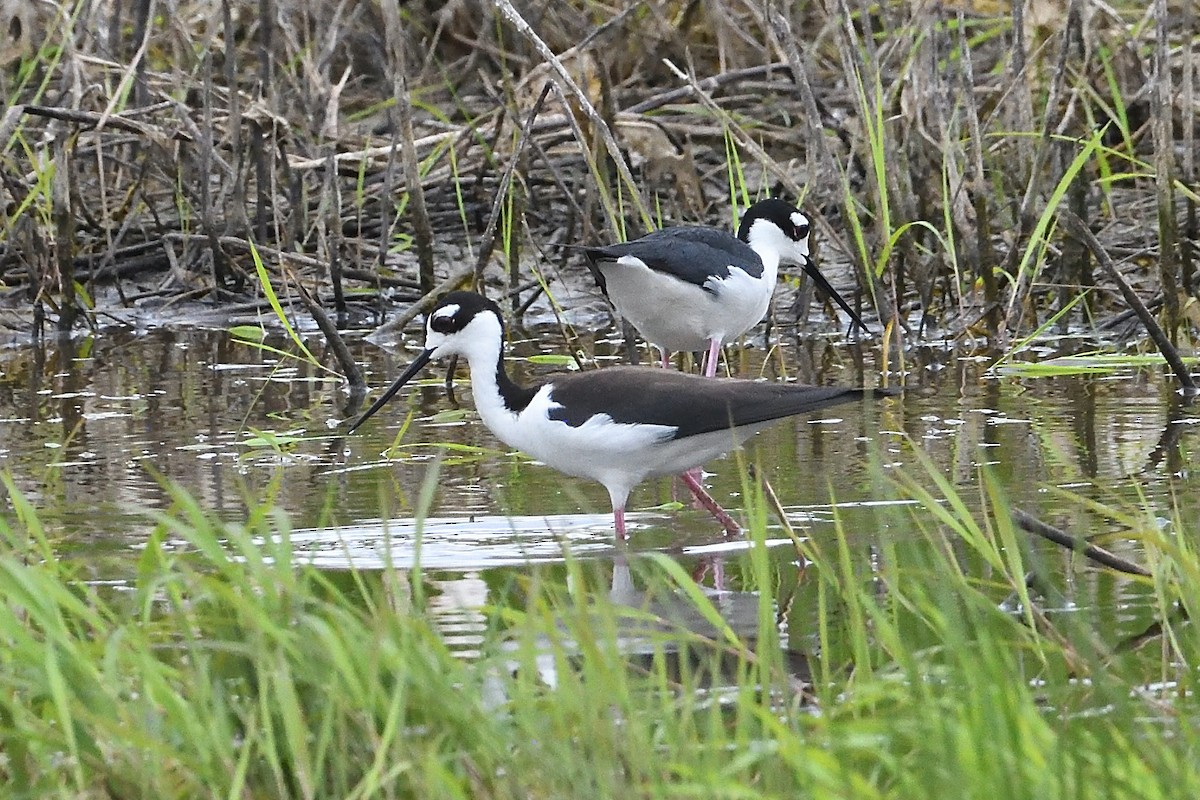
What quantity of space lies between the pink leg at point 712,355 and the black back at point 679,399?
6.84 feet

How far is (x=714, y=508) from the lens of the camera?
5.71 m

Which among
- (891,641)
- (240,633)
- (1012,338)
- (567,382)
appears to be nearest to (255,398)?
(567,382)

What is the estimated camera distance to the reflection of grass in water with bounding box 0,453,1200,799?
9.02ft

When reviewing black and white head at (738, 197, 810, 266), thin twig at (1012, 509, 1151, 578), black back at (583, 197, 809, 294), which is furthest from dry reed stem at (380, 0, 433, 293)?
thin twig at (1012, 509, 1151, 578)

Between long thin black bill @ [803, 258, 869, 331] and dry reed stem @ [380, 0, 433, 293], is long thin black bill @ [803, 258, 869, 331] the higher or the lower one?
the lower one

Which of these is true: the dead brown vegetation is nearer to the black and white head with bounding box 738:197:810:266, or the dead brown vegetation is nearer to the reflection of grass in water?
the black and white head with bounding box 738:197:810:266

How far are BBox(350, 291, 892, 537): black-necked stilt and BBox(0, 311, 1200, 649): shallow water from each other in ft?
0.49

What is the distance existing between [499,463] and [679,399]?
132 centimetres

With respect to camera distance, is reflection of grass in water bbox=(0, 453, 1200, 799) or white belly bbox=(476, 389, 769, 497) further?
white belly bbox=(476, 389, 769, 497)

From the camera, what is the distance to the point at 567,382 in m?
5.84

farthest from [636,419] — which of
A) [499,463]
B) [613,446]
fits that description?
[499,463]

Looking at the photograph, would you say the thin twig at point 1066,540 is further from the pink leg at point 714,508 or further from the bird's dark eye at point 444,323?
the bird's dark eye at point 444,323

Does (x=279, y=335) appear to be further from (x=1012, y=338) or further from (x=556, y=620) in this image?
(x=556, y=620)

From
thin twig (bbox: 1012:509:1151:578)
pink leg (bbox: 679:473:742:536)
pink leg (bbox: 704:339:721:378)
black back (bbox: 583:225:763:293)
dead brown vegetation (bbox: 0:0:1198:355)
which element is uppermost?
dead brown vegetation (bbox: 0:0:1198:355)
